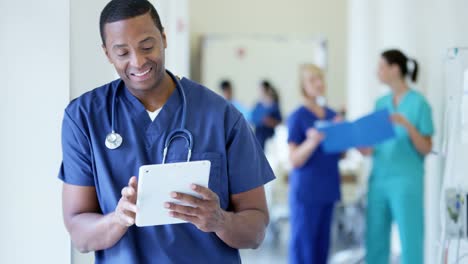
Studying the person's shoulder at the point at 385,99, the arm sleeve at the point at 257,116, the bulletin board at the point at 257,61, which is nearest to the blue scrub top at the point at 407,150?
the person's shoulder at the point at 385,99

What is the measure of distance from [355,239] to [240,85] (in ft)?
6.13

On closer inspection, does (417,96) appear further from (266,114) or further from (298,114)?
(266,114)

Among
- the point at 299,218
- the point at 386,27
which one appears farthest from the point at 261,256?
the point at 386,27

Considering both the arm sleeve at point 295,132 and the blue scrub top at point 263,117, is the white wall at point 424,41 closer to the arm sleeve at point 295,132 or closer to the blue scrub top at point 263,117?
the arm sleeve at point 295,132

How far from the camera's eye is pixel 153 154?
4.75ft

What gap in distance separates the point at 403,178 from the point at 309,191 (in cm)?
49

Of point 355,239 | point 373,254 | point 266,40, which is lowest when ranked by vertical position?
point 355,239

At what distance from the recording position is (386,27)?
4410 millimetres

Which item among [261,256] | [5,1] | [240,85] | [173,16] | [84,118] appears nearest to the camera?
[84,118]

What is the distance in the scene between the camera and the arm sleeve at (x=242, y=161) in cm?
148

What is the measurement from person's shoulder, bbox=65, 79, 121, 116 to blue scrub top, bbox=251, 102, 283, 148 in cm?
424

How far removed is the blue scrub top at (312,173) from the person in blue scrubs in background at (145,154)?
1.93 m

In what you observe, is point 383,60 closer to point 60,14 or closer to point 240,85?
point 60,14

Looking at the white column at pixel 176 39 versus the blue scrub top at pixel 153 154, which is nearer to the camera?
the blue scrub top at pixel 153 154
